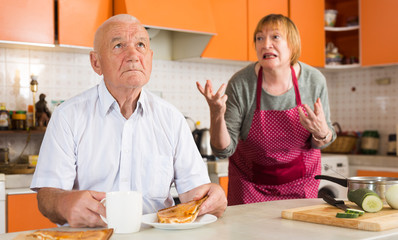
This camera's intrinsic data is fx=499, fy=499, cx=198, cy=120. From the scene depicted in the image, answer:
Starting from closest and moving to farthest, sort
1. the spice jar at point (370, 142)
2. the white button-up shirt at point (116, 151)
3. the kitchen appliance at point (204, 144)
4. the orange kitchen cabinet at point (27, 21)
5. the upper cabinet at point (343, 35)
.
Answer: the white button-up shirt at point (116, 151), the orange kitchen cabinet at point (27, 21), the kitchen appliance at point (204, 144), the spice jar at point (370, 142), the upper cabinet at point (343, 35)

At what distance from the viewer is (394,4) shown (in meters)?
3.94

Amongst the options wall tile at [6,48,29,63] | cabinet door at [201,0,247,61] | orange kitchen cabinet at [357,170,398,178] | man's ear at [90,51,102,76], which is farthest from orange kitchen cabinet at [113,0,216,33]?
orange kitchen cabinet at [357,170,398,178]

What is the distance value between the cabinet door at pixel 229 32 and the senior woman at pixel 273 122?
1310 mm

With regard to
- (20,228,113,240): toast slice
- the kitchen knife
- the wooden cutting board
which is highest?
the kitchen knife

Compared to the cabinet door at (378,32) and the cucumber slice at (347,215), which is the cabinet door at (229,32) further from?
the cucumber slice at (347,215)

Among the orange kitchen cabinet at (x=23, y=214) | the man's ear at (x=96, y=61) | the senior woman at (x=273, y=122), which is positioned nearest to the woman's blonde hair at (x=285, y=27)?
the senior woman at (x=273, y=122)

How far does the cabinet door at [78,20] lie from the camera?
2.98 m

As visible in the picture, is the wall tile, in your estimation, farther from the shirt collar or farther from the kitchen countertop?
the kitchen countertop

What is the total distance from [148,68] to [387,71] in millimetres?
3223

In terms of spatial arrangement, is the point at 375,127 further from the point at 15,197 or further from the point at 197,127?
the point at 15,197

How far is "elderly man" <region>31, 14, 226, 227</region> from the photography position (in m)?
1.52

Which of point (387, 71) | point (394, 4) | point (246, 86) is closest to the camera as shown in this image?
point (246, 86)

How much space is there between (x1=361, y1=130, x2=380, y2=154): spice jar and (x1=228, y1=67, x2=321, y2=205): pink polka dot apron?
Result: 210 cm

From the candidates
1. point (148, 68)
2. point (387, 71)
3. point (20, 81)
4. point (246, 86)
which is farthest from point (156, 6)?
point (387, 71)
